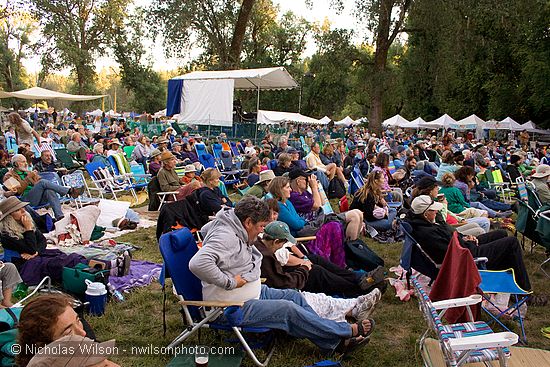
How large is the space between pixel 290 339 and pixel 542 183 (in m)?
5.39

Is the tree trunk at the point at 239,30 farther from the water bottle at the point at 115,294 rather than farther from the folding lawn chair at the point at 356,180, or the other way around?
the water bottle at the point at 115,294

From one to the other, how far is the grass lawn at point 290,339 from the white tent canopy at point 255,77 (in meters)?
12.5

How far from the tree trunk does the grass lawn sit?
21210 millimetres

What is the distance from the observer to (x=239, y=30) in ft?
80.3

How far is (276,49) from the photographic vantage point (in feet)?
130

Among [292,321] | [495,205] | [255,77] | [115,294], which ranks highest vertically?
[255,77]

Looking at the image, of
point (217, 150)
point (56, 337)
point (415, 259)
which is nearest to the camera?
point (56, 337)

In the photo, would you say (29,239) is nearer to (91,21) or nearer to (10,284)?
(10,284)

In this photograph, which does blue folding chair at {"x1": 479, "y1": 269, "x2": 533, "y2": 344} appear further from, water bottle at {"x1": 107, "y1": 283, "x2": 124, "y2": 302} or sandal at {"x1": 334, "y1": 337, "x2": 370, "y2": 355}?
water bottle at {"x1": 107, "y1": 283, "x2": 124, "y2": 302}

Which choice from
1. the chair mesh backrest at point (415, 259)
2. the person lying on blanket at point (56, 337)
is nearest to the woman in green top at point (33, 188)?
the chair mesh backrest at point (415, 259)

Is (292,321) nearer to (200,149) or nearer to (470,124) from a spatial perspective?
(200,149)

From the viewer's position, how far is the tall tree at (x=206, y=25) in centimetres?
2372

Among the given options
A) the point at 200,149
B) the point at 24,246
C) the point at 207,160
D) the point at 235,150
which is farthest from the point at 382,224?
the point at 235,150

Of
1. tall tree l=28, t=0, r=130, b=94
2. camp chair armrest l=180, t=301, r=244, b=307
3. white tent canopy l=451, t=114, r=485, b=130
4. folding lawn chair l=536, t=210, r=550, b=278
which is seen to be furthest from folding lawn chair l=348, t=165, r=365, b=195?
tall tree l=28, t=0, r=130, b=94
